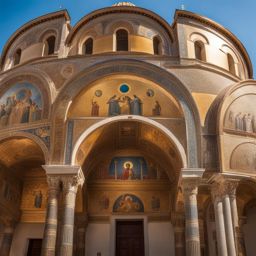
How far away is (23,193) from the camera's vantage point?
16.9m

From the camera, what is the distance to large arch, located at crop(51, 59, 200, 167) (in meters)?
13.0

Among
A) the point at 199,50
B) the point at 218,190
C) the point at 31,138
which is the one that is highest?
the point at 199,50

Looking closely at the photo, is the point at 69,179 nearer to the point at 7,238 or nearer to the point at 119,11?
the point at 7,238

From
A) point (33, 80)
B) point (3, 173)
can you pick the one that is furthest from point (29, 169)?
point (33, 80)

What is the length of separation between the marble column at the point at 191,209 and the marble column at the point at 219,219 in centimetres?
80

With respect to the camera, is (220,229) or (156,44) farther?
(156,44)

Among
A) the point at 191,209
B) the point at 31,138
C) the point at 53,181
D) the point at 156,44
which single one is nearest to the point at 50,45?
the point at 156,44

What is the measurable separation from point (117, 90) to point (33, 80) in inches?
Result: 139

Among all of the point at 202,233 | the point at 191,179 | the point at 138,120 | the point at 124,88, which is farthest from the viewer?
the point at 202,233

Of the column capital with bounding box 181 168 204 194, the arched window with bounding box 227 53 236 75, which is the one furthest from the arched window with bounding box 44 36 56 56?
the column capital with bounding box 181 168 204 194

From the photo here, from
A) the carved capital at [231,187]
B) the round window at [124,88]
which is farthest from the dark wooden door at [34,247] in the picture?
the carved capital at [231,187]

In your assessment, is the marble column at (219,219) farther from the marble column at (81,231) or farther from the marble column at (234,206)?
the marble column at (81,231)

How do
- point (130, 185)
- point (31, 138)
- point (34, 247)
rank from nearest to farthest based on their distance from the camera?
1. point (31, 138)
2. point (34, 247)
3. point (130, 185)

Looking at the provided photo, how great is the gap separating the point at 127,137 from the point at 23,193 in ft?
19.0
